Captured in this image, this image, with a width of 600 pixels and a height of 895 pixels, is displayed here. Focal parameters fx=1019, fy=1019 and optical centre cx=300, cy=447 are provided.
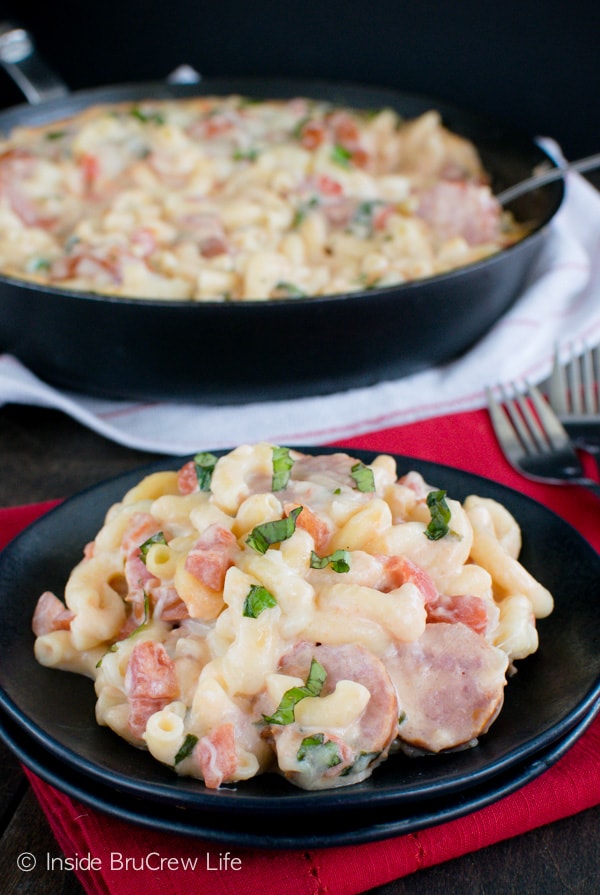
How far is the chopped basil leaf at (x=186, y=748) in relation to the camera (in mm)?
1309

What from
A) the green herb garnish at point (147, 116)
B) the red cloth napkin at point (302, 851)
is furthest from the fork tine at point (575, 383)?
the green herb garnish at point (147, 116)

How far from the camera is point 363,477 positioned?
1.60 m

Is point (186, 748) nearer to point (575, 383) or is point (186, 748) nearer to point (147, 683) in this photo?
point (147, 683)

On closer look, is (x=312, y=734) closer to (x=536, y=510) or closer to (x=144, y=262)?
(x=536, y=510)

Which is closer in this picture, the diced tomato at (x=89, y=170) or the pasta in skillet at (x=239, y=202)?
the pasta in skillet at (x=239, y=202)

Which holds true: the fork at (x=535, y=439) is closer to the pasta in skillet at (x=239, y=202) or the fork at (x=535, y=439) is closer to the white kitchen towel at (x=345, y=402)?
the white kitchen towel at (x=345, y=402)

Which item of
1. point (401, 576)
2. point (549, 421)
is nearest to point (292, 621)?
point (401, 576)

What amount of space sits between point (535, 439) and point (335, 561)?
1033 millimetres

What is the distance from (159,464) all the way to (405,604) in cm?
67

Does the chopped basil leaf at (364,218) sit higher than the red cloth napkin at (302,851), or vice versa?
the chopped basil leaf at (364,218)

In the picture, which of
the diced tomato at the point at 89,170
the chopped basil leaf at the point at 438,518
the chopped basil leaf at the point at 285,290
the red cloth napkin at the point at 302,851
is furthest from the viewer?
the diced tomato at the point at 89,170

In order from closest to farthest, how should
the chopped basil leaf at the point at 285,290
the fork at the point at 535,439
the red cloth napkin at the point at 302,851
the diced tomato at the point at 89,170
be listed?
Answer: 1. the red cloth napkin at the point at 302,851
2. the fork at the point at 535,439
3. the chopped basil leaf at the point at 285,290
4. the diced tomato at the point at 89,170

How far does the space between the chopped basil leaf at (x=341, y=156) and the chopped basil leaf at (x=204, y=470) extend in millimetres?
1790

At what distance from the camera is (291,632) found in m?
1.40
